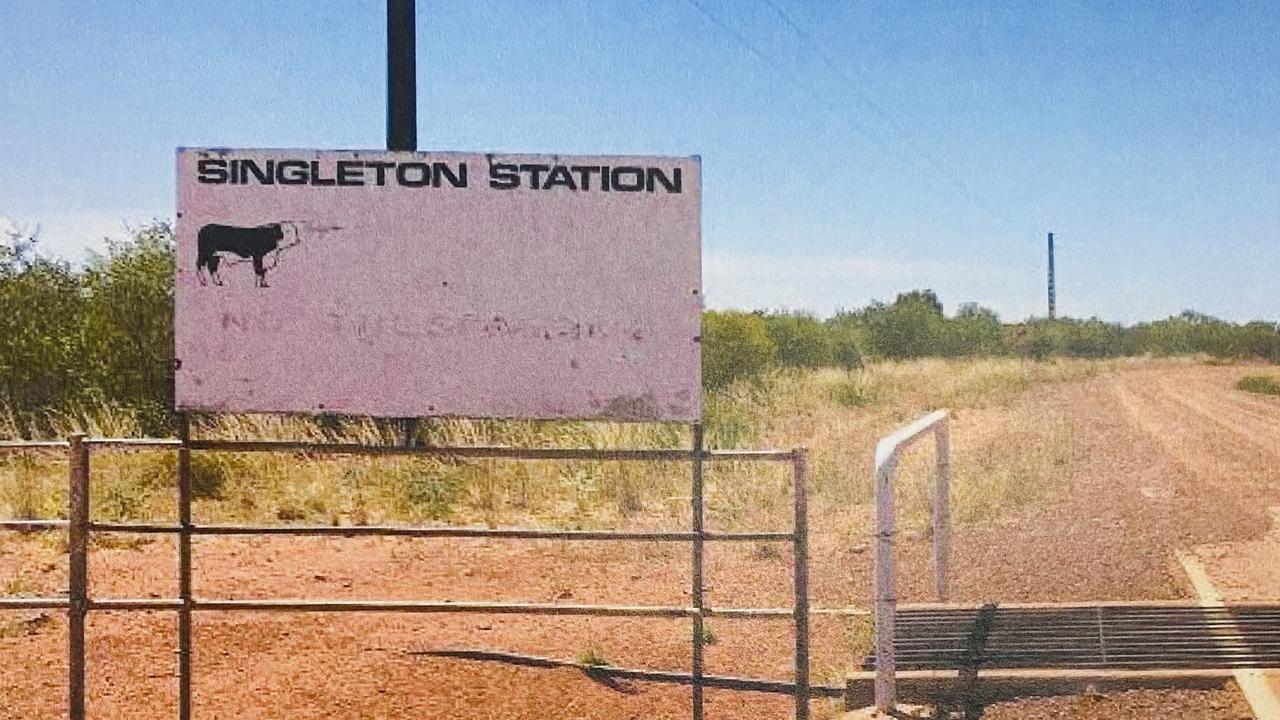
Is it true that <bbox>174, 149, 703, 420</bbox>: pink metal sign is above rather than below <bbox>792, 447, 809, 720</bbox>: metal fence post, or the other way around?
above

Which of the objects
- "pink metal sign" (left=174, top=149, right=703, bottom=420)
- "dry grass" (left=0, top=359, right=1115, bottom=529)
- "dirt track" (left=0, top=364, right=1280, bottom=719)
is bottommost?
"dirt track" (left=0, top=364, right=1280, bottom=719)

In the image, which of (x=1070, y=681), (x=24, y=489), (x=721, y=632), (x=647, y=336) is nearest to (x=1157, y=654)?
(x=1070, y=681)

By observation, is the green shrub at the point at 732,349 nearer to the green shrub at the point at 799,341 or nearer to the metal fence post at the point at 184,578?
the green shrub at the point at 799,341

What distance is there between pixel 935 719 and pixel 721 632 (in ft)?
8.62

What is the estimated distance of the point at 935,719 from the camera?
6180 mm

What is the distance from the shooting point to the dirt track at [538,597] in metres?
6.86

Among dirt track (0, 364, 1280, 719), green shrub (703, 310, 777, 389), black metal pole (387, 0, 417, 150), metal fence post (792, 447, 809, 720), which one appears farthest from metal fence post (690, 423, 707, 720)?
green shrub (703, 310, 777, 389)

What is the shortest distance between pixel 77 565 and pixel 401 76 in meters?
3.83

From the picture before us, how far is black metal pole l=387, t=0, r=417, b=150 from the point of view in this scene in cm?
798

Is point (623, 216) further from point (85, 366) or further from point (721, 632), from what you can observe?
point (85, 366)

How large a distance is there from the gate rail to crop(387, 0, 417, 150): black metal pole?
3077 mm

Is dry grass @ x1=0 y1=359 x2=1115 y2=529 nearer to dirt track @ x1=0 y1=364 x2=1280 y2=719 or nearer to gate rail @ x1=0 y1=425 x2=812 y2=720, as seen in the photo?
dirt track @ x1=0 y1=364 x2=1280 y2=719

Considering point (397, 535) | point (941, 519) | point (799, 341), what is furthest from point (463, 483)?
point (799, 341)

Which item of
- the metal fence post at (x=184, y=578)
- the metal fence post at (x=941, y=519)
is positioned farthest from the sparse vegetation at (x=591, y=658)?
the metal fence post at (x=184, y=578)
